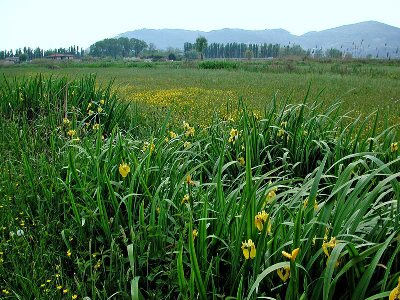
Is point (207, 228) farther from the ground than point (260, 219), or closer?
closer

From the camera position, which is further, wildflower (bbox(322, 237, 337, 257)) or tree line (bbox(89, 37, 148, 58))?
tree line (bbox(89, 37, 148, 58))

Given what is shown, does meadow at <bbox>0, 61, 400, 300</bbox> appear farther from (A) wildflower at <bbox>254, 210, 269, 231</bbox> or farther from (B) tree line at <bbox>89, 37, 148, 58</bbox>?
(B) tree line at <bbox>89, 37, 148, 58</bbox>

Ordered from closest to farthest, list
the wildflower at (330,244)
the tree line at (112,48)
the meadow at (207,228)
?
1. the wildflower at (330,244)
2. the meadow at (207,228)
3. the tree line at (112,48)

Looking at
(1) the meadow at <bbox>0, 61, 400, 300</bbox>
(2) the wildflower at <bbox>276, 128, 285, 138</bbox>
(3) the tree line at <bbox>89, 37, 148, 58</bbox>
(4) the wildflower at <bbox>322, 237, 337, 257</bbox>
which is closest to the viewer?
(4) the wildflower at <bbox>322, 237, 337, 257</bbox>

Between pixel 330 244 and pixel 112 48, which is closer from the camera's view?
pixel 330 244

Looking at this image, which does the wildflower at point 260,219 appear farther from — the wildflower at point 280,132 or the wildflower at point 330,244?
the wildflower at point 280,132

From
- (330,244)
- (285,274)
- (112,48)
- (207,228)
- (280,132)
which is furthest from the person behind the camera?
(112,48)

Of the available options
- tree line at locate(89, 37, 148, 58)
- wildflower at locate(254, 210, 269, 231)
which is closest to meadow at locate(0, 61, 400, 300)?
wildflower at locate(254, 210, 269, 231)

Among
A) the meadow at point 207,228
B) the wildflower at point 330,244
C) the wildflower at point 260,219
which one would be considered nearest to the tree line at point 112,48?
the meadow at point 207,228

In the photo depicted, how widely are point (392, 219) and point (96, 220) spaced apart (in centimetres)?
159

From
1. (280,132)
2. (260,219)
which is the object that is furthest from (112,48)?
(260,219)

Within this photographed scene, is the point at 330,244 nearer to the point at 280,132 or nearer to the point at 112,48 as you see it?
the point at 280,132

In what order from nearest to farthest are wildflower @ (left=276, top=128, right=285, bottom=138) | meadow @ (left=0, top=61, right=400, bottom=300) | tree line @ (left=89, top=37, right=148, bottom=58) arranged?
1. meadow @ (left=0, top=61, right=400, bottom=300)
2. wildflower @ (left=276, top=128, right=285, bottom=138)
3. tree line @ (left=89, top=37, right=148, bottom=58)

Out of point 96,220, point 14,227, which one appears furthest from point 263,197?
point 14,227
